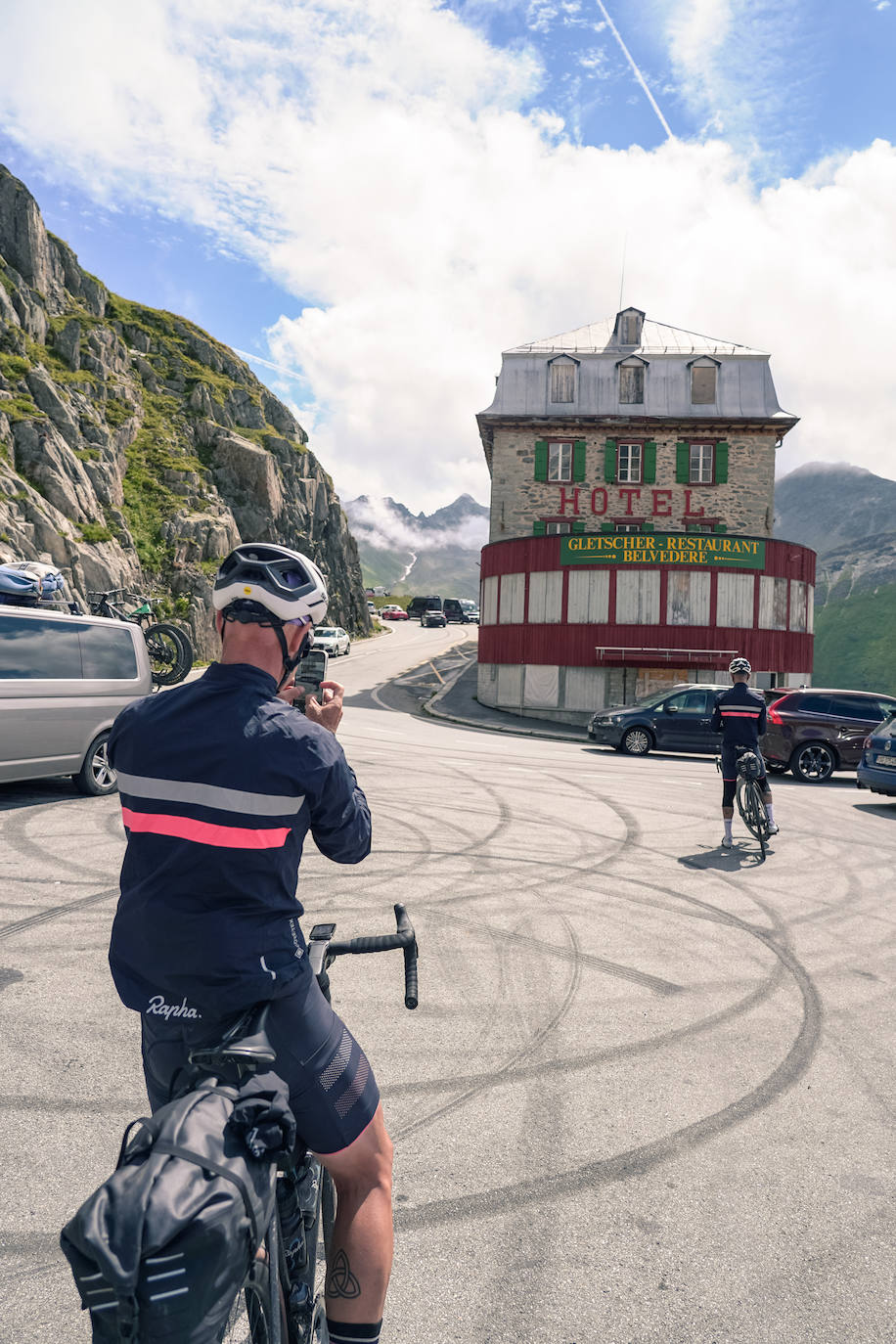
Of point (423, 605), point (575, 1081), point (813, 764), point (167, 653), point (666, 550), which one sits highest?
point (423, 605)

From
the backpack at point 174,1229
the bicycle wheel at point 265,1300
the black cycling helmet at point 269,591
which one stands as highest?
the black cycling helmet at point 269,591

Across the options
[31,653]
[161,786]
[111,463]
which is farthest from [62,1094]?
[111,463]

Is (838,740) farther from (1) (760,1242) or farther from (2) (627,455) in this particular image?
(2) (627,455)

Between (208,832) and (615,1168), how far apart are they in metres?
2.59

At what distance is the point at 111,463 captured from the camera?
3988 cm

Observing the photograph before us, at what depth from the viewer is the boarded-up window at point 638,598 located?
28.6m

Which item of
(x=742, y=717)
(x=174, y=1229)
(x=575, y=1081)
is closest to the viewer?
(x=174, y=1229)

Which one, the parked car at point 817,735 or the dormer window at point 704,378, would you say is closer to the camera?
the parked car at point 817,735

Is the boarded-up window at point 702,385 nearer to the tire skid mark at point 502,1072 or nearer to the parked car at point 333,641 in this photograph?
the parked car at point 333,641

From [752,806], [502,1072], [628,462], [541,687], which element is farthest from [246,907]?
[628,462]

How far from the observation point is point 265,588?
2.12 metres

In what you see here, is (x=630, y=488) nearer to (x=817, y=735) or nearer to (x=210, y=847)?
(x=817, y=735)

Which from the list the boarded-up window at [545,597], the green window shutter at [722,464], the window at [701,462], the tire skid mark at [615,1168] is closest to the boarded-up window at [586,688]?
the boarded-up window at [545,597]

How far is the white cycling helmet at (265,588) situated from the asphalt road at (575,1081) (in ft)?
7.21
